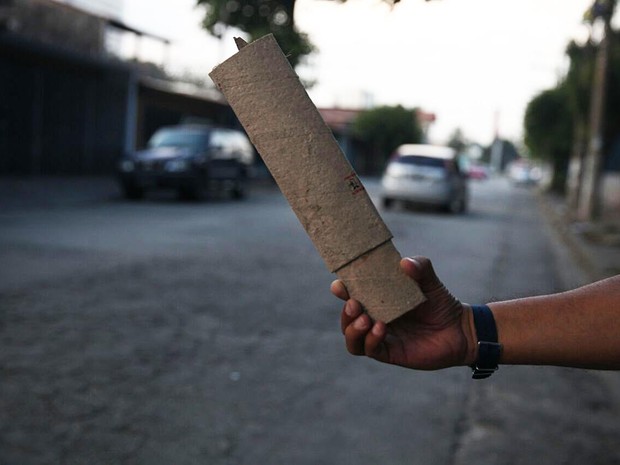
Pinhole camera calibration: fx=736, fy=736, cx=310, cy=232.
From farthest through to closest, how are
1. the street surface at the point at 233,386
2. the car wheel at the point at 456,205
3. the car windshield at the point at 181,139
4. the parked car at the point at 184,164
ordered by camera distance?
the car wheel at the point at 456,205 < the car windshield at the point at 181,139 < the parked car at the point at 184,164 < the street surface at the point at 233,386

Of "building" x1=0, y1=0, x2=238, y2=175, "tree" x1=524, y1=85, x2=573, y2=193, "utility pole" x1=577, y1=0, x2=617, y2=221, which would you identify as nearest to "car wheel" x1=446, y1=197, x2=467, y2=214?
"utility pole" x1=577, y1=0, x2=617, y2=221

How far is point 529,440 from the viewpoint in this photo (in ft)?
10.6

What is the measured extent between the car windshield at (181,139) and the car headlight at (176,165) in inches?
31.0

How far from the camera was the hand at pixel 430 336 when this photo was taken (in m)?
1.49

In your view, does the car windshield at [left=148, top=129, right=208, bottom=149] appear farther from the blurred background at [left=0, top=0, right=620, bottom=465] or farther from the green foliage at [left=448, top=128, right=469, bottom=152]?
the green foliage at [left=448, top=128, right=469, bottom=152]

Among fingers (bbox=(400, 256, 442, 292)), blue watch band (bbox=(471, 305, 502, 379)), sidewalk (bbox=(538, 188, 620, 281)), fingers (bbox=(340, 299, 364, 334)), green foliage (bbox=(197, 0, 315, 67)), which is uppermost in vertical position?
green foliage (bbox=(197, 0, 315, 67))

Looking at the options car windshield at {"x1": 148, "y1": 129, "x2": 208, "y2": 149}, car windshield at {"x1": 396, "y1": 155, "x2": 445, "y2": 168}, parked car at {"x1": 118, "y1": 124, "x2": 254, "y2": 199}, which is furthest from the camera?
car windshield at {"x1": 396, "y1": 155, "x2": 445, "y2": 168}

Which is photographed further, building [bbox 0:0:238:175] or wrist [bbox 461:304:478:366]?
building [bbox 0:0:238:175]

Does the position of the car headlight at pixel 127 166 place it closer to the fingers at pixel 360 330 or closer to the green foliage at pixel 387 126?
the fingers at pixel 360 330

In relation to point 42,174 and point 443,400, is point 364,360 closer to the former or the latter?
point 443,400

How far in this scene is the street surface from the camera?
9.86 feet

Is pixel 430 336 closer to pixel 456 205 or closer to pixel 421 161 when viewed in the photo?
pixel 421 161

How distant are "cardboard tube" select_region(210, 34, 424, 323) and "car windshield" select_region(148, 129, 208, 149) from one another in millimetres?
15923

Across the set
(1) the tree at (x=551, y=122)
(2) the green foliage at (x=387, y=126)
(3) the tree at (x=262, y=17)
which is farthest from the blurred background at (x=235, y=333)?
(2) the green foliage at (x=387, y=126)
